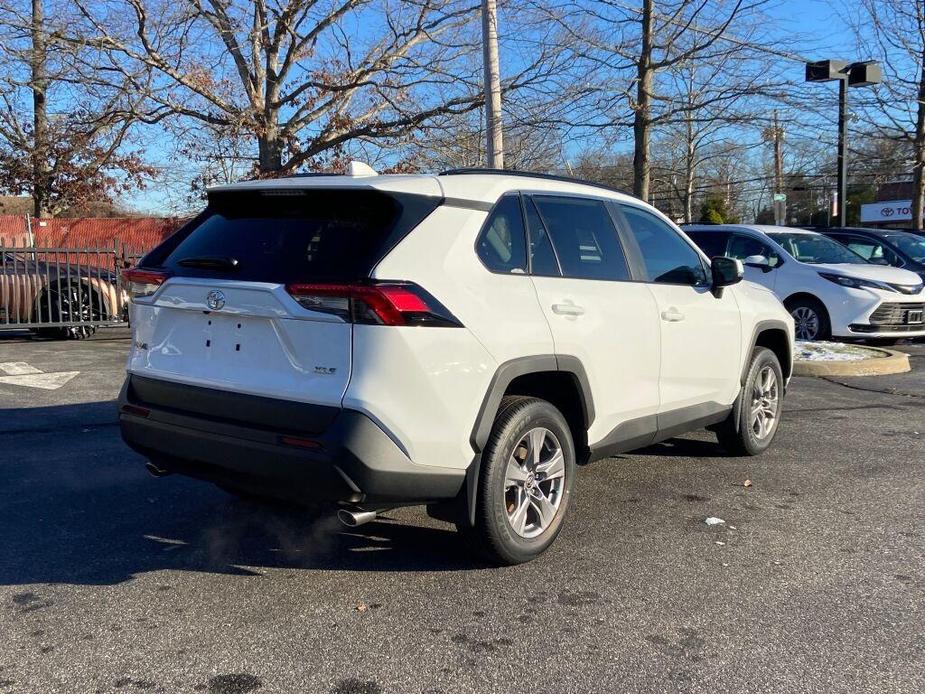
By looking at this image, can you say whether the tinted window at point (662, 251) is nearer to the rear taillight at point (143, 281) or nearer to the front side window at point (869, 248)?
the rear taillight at point (143, 281)

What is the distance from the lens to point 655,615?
3602mm

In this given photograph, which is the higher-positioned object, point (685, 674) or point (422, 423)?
point (422, 423)

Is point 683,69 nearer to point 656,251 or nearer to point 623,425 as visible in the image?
point 656,251

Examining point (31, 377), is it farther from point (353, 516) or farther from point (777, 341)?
point (777, 341)

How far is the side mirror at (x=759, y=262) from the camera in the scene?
11.6m

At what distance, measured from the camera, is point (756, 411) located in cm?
623

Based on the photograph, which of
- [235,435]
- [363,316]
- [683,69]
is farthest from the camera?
[683,69]

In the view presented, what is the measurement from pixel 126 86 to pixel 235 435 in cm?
1478

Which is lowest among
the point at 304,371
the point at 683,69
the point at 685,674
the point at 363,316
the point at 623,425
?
the point at 685,674

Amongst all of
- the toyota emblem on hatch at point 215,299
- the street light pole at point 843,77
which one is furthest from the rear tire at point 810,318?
the toyota emblem on hatch at point 215,299

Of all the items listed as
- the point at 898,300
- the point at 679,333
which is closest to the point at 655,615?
the point at 679,333

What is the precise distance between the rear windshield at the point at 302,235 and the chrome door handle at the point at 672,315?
1814 mm

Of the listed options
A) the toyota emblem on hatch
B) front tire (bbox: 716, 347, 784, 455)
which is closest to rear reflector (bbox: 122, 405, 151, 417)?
the toyota emblem on hatch

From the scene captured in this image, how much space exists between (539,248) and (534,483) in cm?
113
